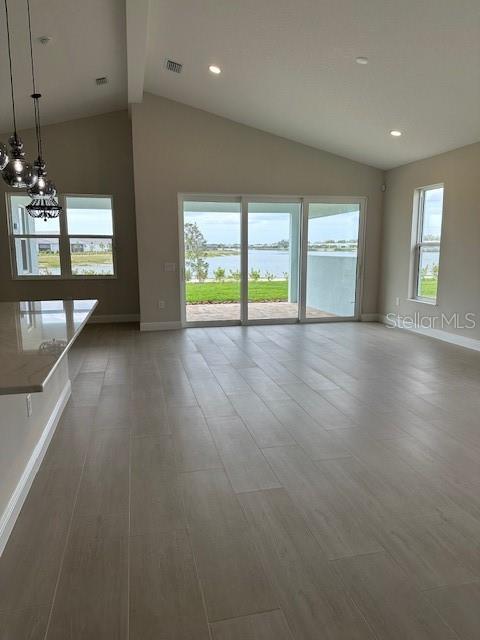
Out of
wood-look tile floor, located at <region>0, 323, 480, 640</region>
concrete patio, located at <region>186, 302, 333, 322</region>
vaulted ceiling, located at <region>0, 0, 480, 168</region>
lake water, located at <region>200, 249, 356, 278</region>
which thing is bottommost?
wood-look tile floor, located at <region>0, 323, 480, 640</region>

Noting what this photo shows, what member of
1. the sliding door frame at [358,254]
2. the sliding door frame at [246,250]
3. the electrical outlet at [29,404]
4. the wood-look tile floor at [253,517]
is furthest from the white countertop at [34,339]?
the sliding door frame at [358,254]

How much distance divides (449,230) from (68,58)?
17.1 feet

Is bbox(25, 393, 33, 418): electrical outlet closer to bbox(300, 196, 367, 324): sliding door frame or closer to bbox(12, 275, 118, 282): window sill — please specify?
bbox(12, 275, 118, 282): window sill

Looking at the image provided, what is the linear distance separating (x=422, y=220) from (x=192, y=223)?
3612 mm

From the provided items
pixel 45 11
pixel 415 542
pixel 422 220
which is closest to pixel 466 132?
pixel 422 220

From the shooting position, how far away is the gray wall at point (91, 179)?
6.99 metres

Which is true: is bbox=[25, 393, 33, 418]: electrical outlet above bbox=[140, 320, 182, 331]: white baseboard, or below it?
above

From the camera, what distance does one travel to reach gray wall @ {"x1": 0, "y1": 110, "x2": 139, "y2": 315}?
6988mm

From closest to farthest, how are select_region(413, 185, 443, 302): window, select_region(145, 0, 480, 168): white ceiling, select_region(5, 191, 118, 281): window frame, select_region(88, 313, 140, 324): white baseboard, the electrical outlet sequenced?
1. the electrical outlet
2. select_region(145, 0, 480, 168): white ceiling
3. select_region(413, 185, 443, 302): window
4. select_region(5, 191, 118, 281): window frame
5. select_region(88, 313, 140, 324): white baseboard

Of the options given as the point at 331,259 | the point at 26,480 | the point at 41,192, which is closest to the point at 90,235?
the point at 41,192

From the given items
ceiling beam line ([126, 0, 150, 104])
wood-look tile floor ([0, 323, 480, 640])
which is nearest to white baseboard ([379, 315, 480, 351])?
wood-look tile floor ([0, 323, 480, 640])

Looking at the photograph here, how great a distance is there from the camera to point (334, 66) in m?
4.50

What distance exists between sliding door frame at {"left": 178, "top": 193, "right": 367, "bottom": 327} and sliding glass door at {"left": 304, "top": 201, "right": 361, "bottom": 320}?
1.5 inches

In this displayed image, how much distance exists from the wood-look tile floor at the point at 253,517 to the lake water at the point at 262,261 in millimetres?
3325
